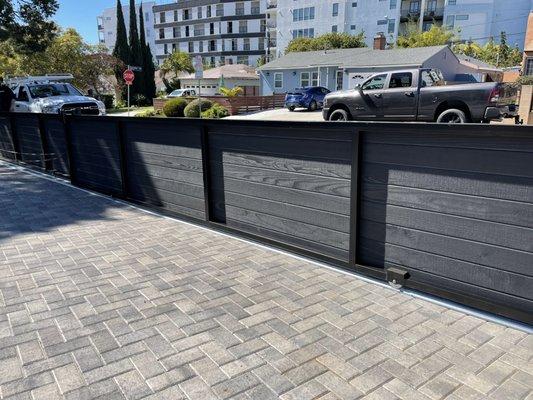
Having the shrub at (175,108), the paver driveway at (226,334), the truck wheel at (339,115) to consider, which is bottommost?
the paver driveway at (226,334)

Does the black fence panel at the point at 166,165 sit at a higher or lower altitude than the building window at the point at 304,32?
lower

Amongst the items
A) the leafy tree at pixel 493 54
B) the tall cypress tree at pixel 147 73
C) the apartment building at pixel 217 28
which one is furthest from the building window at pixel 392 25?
the tall cypress tree at pixel 147 73

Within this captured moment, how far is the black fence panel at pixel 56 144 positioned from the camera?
8672 millimetres

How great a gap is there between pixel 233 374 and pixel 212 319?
0.71 meters

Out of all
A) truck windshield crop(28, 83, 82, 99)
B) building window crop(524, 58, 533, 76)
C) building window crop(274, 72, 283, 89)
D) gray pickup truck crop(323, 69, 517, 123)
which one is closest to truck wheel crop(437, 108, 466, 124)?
gray pickup truck crop(323, 69, 517, 123)

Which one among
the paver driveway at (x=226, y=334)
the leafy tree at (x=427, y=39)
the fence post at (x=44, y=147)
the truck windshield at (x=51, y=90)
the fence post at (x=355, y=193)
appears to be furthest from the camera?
the leafy tree at (x=427, y=39)

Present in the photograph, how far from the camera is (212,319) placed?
3.33 meters

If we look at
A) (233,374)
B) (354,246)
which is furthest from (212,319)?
(354,246)

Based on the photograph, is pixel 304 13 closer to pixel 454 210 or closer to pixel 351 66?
pixel 351 66

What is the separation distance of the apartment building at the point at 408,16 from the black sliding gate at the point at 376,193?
219ft

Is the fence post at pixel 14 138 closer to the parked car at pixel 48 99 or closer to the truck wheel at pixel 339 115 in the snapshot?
the parked car at pixel 48 99

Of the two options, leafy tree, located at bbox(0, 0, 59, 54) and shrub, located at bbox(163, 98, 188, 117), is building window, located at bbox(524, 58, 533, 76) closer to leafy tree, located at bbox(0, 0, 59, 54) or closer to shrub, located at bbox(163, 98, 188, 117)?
shrub, located at bbox(163, 98, 188, 117)

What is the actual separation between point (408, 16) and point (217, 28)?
1406 inches

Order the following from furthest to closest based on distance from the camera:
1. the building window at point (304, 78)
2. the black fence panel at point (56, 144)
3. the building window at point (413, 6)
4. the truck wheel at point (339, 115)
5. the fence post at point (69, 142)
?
the building window at point (413, 6) → the building window at point (304, 78) → the truck wheel at point (339, 115) → the black fence panel at point (56, 144) → the fence post at point (69, 142)
